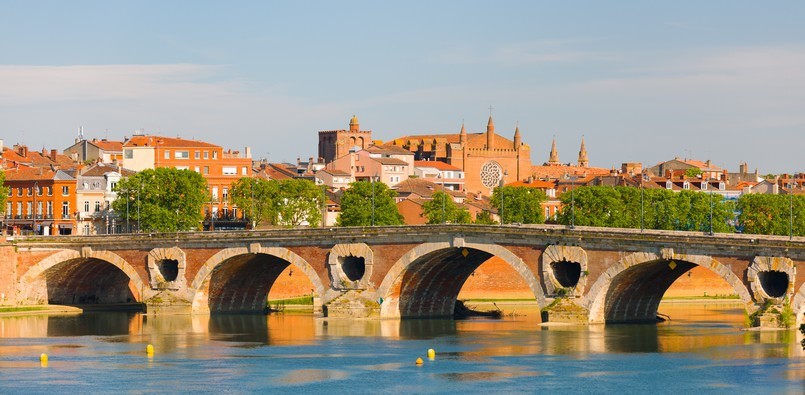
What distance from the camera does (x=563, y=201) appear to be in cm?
14888

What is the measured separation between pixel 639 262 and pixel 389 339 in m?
14.0

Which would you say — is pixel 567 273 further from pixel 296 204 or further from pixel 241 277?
pixel 296 204

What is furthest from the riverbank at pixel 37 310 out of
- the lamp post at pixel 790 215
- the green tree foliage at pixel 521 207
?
the green tree foliage at pixel 521 207

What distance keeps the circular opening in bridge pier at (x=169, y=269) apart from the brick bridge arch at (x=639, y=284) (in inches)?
→ 1187

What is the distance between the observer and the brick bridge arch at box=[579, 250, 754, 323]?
91.6m

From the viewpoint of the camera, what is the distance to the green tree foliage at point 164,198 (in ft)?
449

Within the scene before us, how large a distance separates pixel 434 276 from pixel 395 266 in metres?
4.39

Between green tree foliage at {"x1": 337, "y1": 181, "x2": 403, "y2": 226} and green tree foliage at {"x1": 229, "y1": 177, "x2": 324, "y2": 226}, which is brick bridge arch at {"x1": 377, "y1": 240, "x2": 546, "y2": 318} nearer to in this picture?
green tree foliage at {"x1": 337, "y1": 181, "x2": 403, "y2": 226}

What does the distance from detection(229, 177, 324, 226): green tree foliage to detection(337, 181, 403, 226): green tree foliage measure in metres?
3.99

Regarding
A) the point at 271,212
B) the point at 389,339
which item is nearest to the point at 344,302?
the point at 389,339

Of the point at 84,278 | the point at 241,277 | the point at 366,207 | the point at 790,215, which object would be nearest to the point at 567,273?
the point at 790,215

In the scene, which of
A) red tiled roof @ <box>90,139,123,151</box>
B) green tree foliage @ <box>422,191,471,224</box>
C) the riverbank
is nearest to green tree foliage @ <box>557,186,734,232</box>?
green tree foliage @ <box>422,191,471,224</box>

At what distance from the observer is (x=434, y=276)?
356 feet

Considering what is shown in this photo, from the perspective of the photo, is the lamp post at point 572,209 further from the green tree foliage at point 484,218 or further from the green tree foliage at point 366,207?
the green tree foliage at point 366,207
